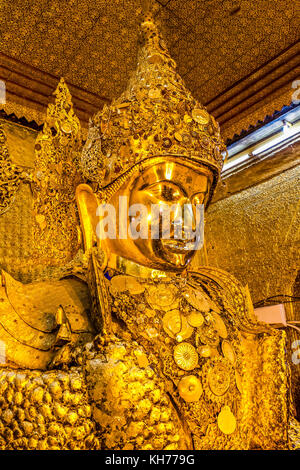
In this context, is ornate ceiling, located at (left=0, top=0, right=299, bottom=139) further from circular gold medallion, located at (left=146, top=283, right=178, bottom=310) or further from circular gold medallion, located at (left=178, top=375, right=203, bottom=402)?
circular gold medallion, located at (left=178, top=375, right=203, bottom=402)

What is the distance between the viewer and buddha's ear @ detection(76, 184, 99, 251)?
1903 mm

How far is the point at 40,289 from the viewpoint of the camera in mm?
1611

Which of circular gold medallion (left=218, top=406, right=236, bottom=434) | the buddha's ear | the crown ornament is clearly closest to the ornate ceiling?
the crown ornament

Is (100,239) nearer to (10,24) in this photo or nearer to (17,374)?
(17,374)

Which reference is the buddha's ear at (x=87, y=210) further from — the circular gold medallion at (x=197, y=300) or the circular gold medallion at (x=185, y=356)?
the circular gold medallion at (x=185, y=356)

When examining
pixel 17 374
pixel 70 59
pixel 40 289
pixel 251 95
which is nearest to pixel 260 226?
pixel 251 95

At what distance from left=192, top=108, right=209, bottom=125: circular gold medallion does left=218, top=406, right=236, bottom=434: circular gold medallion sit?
120cm

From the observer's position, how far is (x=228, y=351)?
168 centimetres

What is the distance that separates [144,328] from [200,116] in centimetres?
99

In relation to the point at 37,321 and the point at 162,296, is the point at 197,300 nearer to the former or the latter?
the point at 162,296

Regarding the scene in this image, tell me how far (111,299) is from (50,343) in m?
0.28
